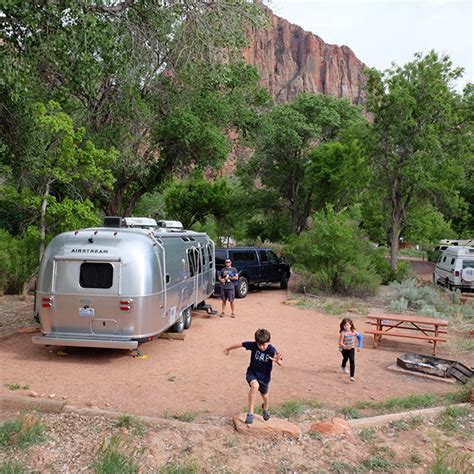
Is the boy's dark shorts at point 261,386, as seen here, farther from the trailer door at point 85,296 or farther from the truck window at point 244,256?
the truck window at point 244,256

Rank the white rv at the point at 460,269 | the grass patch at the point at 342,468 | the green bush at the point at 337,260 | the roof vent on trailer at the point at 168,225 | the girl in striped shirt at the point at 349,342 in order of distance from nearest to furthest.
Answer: the grass patch at the point at 342,468 < the girl in striped shirt at the point at 349,342 < the roof vent on trailer at the point at 168,225 < the green bush at the point at 337,260 < the white rv at the point at 460,269

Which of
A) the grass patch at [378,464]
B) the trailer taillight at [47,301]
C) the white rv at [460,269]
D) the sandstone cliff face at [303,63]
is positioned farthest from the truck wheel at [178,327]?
the sandstone cliff face at [303,63]

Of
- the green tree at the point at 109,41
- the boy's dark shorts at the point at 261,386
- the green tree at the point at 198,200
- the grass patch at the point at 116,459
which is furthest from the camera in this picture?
the green tree at the point at 198,200

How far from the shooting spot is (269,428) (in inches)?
222

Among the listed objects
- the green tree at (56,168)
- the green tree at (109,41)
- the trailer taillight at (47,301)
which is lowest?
the trailer taillight at (47,301)

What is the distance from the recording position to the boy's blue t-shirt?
604 centimetres

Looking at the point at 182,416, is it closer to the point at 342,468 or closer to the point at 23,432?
the point at 23,432

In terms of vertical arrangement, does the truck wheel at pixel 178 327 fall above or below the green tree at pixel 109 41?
below

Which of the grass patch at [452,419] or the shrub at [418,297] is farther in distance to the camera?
the shrub at [418,297]

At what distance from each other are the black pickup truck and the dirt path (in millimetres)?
5734

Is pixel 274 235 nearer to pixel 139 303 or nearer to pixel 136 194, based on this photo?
pixel 136 194

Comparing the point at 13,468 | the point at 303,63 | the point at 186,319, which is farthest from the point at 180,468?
the point at 303,63

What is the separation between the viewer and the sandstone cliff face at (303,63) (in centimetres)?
16662

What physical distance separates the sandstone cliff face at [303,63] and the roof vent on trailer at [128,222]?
157586 millimetres
